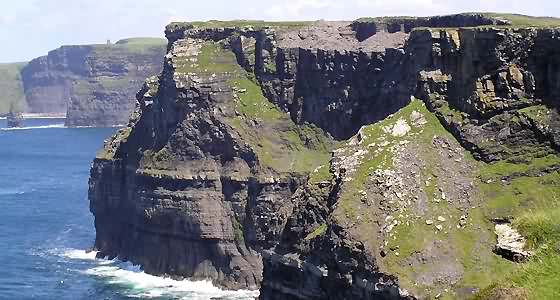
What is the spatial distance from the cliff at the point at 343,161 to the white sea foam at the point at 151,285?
211cm

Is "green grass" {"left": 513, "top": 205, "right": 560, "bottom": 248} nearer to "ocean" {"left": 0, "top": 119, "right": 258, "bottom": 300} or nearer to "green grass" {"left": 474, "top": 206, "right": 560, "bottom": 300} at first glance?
"green grass" {"left": 474, "top": 206, "right": 560, "bottom": 300}

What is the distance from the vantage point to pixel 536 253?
31719 mm

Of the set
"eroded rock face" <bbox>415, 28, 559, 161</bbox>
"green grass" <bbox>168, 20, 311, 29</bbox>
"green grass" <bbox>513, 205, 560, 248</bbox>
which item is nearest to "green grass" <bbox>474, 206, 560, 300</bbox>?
"green grass" <bbox>513, 205, 560, 248</bbox>

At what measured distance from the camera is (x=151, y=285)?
133m

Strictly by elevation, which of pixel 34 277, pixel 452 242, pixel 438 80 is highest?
pixel 438 80

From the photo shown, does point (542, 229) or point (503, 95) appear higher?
point (542, 229)

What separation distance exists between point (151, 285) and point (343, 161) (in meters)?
56.3

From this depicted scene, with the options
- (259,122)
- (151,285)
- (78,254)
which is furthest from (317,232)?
(78,254)

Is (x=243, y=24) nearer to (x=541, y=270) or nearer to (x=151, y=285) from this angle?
(x=151, y=285)

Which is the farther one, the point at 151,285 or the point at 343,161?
the point at 151,285

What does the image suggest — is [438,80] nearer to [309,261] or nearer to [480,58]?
[480,58]

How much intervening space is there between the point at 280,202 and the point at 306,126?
16856 mm

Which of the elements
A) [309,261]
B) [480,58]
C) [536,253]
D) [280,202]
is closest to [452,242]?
[309,261]

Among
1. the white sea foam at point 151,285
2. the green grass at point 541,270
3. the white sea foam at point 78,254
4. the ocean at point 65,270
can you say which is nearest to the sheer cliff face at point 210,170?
the white sea foam at point 151,285
